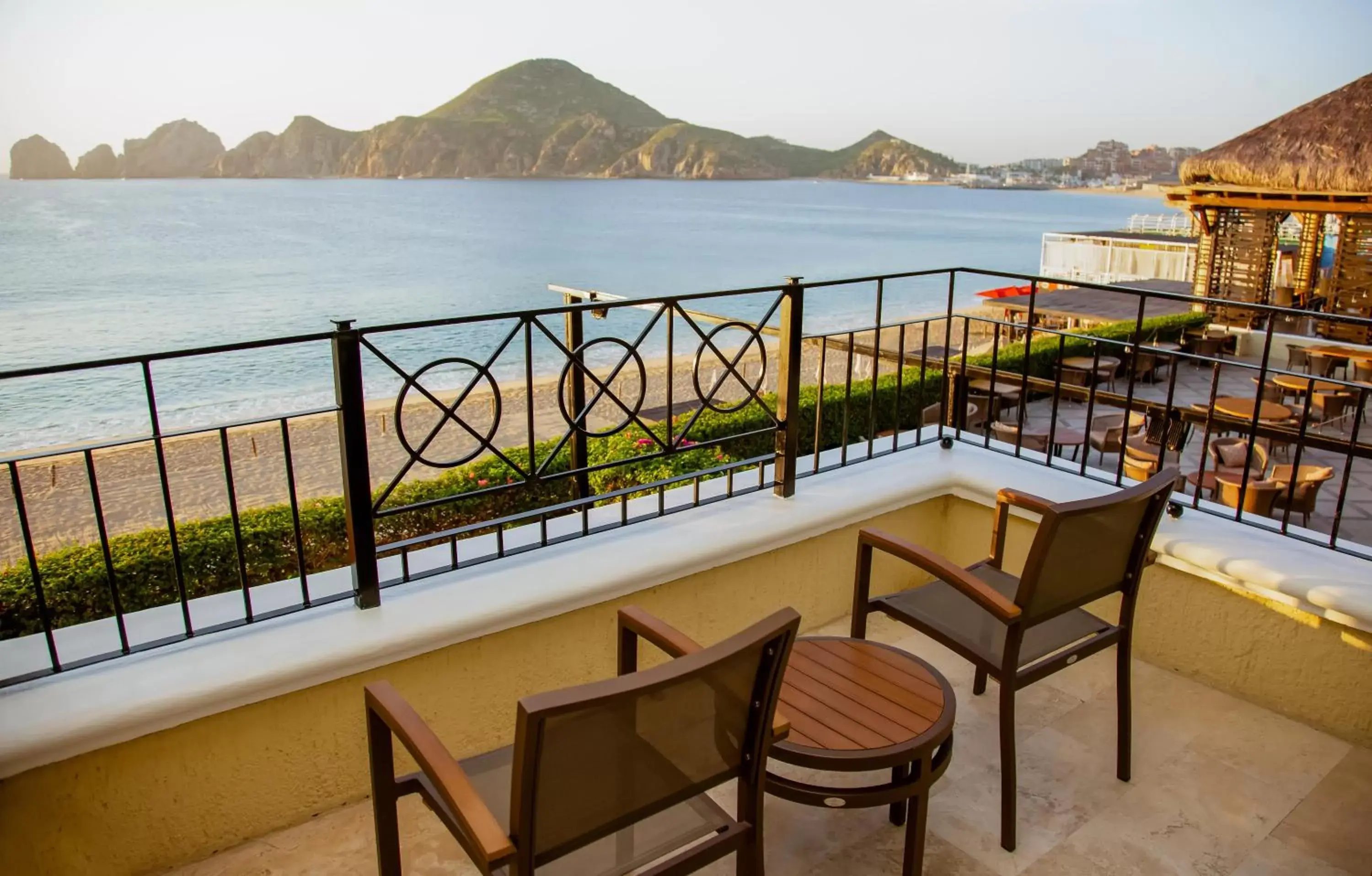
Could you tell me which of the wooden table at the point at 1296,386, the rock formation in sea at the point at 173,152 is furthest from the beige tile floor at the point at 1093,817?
the rock formation in sea at the point at 173,152

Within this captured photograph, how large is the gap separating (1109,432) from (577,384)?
18.0ft

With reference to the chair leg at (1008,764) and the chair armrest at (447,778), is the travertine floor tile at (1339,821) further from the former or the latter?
the chair armrest at (447,778)

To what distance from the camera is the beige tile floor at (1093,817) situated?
2.44 meters

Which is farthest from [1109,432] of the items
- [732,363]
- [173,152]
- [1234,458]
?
[173,152]

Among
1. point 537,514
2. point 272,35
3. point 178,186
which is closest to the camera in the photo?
point 537,514

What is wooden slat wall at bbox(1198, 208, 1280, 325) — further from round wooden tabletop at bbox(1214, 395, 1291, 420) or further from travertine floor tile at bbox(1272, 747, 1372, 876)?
travertine floor tile at bbox(1272, 747, 1372, 876)

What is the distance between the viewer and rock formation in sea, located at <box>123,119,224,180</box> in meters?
88.2

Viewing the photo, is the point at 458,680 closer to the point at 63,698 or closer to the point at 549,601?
the point at 549,601

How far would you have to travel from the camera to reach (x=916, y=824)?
2.19 meters

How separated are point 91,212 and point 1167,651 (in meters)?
91.1

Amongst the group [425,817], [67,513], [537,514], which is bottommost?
[67,513]

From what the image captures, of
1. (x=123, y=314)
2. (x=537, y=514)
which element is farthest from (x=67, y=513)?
(x=123, y=314)

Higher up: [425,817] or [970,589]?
[970,589]

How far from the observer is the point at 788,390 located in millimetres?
3434
